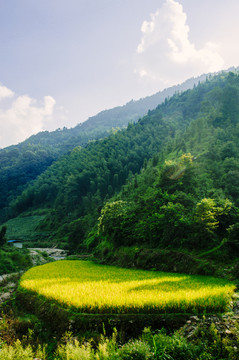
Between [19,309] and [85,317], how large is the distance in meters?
5.65

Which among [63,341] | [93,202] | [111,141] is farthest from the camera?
[111,141]

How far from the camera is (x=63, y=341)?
7.86 meters

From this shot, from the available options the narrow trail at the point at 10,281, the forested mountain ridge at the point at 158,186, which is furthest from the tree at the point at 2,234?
the forested mountain ridge at the point at 158,186

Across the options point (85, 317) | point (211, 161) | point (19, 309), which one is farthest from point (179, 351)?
point (211, 161)

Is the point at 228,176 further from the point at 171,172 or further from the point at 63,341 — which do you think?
the point at 63,341

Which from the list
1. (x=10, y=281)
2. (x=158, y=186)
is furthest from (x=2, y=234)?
(x=158, y=186)

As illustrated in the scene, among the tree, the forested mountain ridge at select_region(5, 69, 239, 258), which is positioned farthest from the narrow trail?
the forested mountain ridge at select_region(5, 69, 239, 258)

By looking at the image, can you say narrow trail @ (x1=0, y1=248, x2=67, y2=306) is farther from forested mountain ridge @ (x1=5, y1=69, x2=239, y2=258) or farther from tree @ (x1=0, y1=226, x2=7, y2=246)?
forested mountain ridge @ (x1=5, y1=69, x2=239, y2=258)

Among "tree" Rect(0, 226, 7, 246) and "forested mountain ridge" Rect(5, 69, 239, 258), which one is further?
"tree" Rect(0, 226, 7, 246)

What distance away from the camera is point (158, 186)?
27.2m

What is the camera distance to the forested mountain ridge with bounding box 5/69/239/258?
720 inches

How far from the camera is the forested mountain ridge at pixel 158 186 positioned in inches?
720

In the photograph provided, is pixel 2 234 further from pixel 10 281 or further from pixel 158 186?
pixel 158 186

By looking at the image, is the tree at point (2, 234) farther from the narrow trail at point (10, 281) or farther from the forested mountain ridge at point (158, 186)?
the forested mountain ridge at point (158, 186)
